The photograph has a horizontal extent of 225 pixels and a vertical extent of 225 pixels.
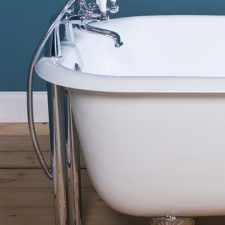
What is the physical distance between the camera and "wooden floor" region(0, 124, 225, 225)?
1624 millimetres

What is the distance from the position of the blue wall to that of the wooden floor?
1.16 feet

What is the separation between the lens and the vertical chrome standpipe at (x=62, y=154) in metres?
1.25

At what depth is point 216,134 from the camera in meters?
1.13

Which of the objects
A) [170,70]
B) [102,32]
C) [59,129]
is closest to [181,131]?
[59,129]

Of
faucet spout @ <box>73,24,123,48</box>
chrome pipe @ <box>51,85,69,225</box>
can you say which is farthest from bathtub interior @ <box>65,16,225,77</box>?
chrome pipe @ <box>51,85,69,225</box>

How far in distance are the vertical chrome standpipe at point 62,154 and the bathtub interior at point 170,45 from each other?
49 centimetres

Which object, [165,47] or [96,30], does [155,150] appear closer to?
[96,30]

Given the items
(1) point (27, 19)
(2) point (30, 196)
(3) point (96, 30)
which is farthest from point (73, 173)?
(1) point (27, 19)

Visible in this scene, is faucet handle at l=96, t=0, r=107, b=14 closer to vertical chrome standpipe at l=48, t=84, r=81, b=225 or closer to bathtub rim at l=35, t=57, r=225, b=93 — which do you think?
vertical chrome standpipe at l=48, t=84, r=81, b=225

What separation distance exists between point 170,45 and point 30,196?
0.74 meters

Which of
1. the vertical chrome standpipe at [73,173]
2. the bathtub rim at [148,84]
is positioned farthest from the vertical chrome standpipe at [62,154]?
the bathtub rim at [148,84]

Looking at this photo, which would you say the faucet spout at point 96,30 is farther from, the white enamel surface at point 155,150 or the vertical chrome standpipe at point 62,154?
the white enamel surface at point 155,150

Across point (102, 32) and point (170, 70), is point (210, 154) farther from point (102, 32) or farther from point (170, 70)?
point (170, 70)

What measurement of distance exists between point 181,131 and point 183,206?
225 mm
